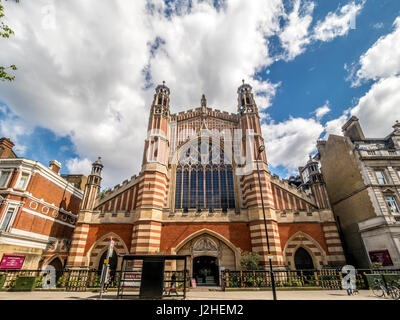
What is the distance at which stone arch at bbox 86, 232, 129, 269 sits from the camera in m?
18.8

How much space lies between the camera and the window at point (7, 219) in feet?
57.9

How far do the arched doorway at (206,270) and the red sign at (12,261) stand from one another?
15.7 metres

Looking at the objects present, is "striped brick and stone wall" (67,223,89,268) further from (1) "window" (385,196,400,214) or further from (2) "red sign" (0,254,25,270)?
(1) "window" (385,196,400,214)

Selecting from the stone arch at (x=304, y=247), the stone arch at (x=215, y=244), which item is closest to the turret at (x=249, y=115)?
the stone arch at (x=304, y=247)

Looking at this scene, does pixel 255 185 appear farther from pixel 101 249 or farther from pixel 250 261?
pixel 101 249

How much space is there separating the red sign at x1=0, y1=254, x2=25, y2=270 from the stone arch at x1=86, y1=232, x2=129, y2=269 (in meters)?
5.64

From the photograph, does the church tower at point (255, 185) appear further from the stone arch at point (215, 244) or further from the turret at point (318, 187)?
the turret at point (318, 187)

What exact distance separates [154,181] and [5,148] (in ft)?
57.7

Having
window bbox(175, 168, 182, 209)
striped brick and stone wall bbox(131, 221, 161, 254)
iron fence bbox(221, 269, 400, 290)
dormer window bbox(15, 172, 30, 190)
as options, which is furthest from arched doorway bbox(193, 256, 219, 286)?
dormer window bbox(15, 172, 30, 190)

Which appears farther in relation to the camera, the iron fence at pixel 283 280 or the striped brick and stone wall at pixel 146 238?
the striped brick and stone wall at pixel 146 238

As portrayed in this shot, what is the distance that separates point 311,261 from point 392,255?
6.22 m

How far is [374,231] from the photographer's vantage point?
734 inches

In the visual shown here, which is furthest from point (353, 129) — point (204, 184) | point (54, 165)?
point (54, 165)

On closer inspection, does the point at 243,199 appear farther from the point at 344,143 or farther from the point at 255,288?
the point at 344,143
